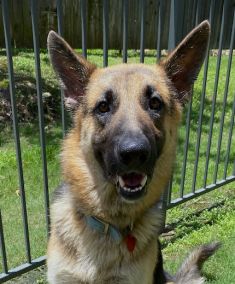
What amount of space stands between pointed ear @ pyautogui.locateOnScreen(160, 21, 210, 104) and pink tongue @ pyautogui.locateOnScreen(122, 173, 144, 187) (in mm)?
736

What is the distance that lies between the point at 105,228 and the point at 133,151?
0.81 meters

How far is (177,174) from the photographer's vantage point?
18.6ft

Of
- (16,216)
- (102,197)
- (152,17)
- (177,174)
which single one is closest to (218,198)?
(177,174)

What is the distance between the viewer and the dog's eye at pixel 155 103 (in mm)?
2626

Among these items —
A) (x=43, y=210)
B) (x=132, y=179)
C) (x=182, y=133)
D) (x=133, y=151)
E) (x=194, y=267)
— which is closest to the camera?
(x=133, y=151)

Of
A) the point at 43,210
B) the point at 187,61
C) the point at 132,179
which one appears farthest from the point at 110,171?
the point at 43,210

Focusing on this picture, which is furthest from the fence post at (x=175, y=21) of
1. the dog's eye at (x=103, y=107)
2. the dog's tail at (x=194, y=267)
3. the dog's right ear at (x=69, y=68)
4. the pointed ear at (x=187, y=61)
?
the dog's tail at (x=194, y=267)

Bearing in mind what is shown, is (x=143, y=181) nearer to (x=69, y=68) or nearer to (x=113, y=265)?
(x=113, y=265)

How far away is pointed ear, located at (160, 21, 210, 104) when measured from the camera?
2.71 meters

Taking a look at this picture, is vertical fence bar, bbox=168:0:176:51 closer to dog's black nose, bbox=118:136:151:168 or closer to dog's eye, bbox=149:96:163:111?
dog's eye, bbox=149:96:163:111

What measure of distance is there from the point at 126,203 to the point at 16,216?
2170 millimetres

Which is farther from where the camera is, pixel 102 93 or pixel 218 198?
pixel 218 198

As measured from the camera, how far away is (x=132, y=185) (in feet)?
8.30

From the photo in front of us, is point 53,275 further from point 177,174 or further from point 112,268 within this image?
point 177,174
